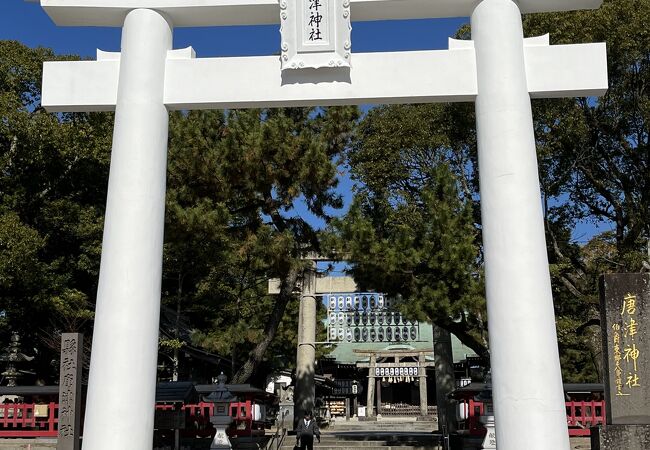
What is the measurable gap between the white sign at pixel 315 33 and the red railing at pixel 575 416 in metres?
8.93

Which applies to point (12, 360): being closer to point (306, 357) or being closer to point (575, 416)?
point (306, 357)

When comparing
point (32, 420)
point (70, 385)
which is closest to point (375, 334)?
point (32, 420)

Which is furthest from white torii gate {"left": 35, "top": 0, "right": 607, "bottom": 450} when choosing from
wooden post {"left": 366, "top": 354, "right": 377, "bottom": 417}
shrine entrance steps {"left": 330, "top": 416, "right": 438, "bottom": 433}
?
wooden post {"left": 366, "top": 354, "right": 377, "bottom": 417}

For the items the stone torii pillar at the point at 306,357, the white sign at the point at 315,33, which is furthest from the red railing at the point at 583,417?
the white sign at the point at 315,33

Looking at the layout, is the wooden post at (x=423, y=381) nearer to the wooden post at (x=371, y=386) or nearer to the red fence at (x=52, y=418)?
the wooden post at (x=371, y=386)

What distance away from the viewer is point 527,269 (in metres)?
5.14

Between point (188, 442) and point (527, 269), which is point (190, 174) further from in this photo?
point (527, 269)

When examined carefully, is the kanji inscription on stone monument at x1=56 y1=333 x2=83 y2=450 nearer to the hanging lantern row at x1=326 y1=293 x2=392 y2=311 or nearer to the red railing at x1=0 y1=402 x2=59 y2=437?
the red railing at x1=0 y1=402 x2=59 y2=437

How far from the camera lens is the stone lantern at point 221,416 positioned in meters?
11.5

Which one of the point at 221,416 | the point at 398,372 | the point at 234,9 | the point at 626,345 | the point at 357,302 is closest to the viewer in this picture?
the point at 234,9

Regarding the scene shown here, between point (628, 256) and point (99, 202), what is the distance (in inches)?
530

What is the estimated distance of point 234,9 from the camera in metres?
5.83

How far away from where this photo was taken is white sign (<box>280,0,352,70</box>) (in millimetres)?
5582

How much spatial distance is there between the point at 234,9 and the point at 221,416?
25.1 ft
